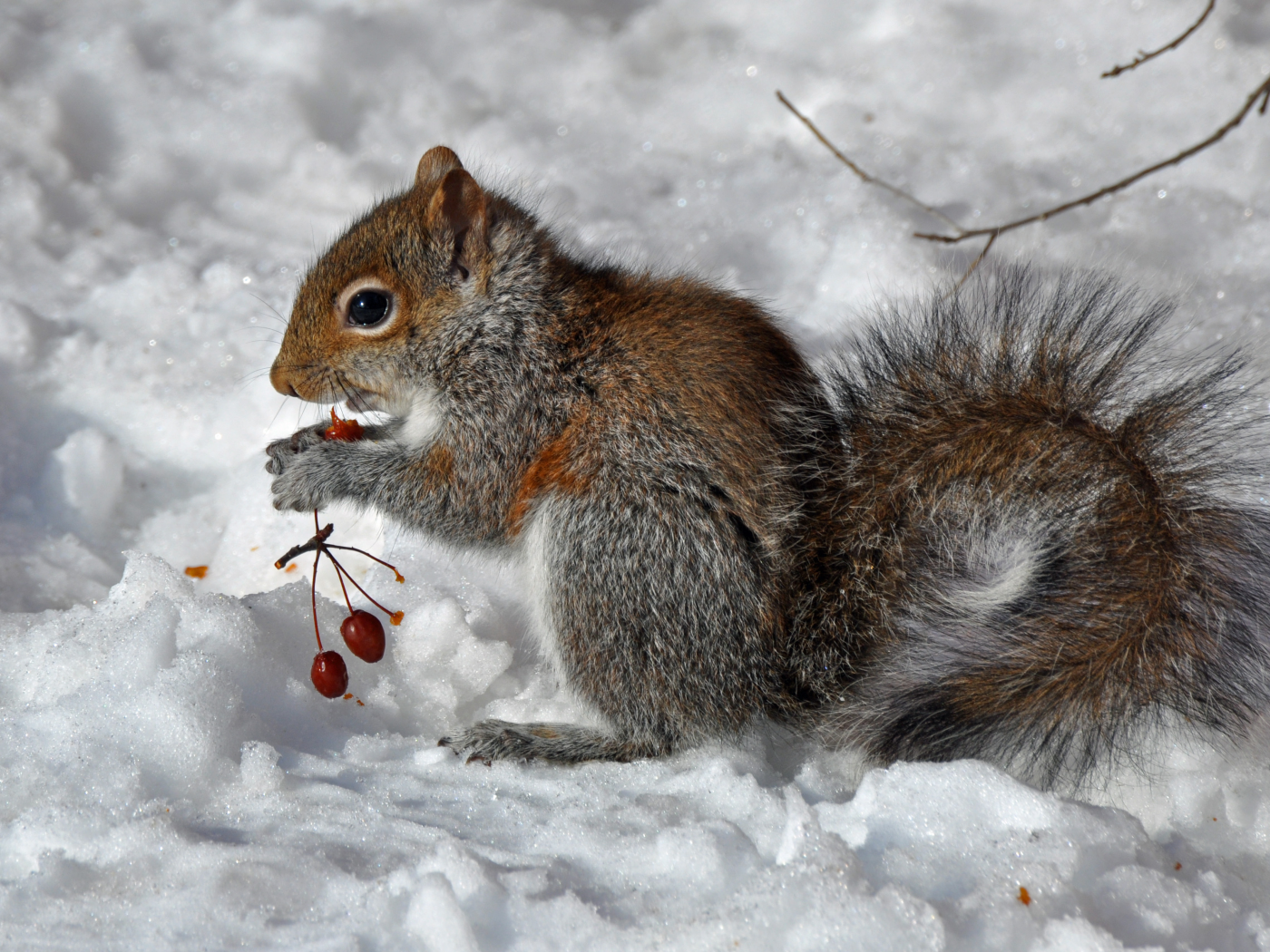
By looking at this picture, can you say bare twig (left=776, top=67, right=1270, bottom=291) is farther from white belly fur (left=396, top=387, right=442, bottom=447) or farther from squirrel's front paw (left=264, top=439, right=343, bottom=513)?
squirrel's front paw (left=264, top=439, right=343, bottom=513)

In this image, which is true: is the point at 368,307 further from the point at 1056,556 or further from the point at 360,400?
the point at 1056,556

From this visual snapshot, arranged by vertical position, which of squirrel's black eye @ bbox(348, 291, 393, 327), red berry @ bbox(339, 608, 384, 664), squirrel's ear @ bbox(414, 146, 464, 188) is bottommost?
red berry @ bbox(339, 608, 384, 664)

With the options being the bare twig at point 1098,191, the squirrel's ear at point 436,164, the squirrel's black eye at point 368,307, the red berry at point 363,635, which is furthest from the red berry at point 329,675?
the bare twig at point 1098,191

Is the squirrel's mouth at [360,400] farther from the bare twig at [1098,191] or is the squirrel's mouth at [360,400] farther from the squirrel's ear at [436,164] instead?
the bare twig at [1098,191]

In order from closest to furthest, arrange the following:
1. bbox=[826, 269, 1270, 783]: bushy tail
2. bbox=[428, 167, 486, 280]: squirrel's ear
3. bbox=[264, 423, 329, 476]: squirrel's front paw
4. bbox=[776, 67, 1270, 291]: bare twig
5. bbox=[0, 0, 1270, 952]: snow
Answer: bbox=[0, 0, 1270, 952]: snow < bbox=[826, 269, 1270, 783]: bushy tail < bbox=[776, 67, 1270, 291]: bare twig < bbox=[428, 167, 486, 280]: squirrel's ear < bbox=[264, 423, 329, 476]: squirrel's front paw

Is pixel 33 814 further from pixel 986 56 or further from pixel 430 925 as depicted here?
pixel 986 56

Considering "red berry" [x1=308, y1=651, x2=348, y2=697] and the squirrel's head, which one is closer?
"red berry" [x1=308, y1=651, x2=348, y2=697]

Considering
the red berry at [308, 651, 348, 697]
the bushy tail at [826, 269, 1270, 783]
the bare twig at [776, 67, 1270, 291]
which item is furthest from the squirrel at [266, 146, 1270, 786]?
the red berry at [308, 651, 348, 697]

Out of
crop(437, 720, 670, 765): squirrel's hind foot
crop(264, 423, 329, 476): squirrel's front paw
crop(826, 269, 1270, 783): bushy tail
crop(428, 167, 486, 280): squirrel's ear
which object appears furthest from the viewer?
crop(264, 423, 329, 476): squirrel's front paw

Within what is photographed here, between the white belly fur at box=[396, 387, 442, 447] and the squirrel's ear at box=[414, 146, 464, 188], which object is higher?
the squirrel's ear at box=[414, 146, 464, 188]
